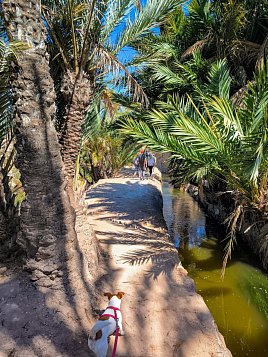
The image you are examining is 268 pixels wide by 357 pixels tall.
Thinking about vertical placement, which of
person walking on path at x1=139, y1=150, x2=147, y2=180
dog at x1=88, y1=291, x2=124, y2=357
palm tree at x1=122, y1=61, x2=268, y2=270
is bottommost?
dog at x1=88, y1=291, x2=124, y2=357

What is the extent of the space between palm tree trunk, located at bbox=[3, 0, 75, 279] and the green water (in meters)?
2.84

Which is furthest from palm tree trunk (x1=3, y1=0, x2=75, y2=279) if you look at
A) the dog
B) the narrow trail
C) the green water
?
the green water

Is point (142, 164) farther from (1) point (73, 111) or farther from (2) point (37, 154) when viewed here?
(2) point (37, 154)

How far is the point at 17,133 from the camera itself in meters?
3.45

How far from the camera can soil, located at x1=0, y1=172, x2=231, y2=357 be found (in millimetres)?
2982

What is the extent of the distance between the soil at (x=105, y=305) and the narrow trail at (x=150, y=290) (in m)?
0.01

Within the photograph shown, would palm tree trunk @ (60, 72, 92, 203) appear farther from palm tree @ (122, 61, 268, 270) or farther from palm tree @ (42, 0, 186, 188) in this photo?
palm tree @ (122, 61, 268, 270)

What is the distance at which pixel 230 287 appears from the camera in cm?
591

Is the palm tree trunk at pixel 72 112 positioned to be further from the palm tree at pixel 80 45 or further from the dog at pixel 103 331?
the dog at pixel 103 331

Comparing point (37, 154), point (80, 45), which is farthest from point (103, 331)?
point (80, 45)

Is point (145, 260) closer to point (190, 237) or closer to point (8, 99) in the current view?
point (8, 99)

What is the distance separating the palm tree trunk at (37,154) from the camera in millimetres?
3328

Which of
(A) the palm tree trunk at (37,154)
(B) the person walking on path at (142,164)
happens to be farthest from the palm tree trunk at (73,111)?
(B) the person walking on path at (142,164)

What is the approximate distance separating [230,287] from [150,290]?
8.16 feet
